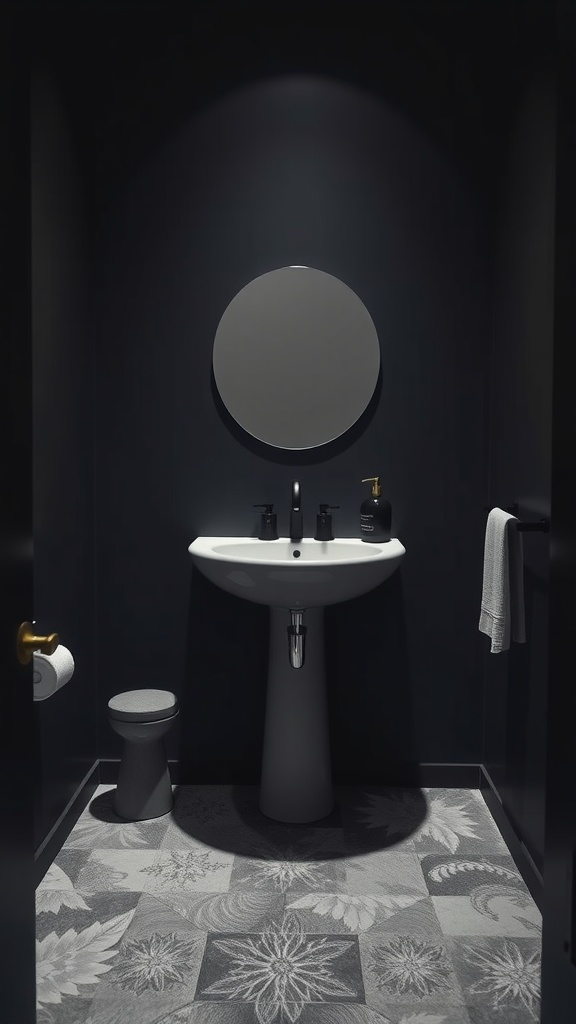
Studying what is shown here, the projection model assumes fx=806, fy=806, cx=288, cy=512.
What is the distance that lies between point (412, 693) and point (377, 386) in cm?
100

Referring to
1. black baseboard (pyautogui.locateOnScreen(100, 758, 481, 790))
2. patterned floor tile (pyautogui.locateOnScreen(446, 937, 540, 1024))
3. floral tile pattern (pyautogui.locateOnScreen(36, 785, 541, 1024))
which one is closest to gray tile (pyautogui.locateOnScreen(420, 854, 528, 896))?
floral tile pattern (pyautogui.locateOnScreen(36, 785, 541, 1024))

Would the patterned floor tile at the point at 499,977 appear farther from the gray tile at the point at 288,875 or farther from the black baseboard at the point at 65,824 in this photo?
the black baseboard at the point at 65,824

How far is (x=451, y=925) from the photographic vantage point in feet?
6.07

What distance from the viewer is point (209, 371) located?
8.48 feet

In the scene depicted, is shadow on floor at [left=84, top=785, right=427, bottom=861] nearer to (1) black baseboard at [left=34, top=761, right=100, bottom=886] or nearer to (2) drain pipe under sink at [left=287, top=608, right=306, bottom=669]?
(1) black baseboard at [left=34, top=761, right=100, bottom=886]

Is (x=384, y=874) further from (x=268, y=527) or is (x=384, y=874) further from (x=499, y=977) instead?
(x=268, y=527)

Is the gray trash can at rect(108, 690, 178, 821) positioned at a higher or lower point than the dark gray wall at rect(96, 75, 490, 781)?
lower

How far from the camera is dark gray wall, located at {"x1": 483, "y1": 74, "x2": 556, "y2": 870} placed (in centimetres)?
195

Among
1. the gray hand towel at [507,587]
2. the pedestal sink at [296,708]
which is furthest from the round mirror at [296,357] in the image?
the gray hand towel at [507,587]

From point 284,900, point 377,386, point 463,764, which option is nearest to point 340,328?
point 377,386

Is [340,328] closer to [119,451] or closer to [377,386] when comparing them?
[377,386]

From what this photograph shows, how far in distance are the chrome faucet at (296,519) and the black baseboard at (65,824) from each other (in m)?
1.00

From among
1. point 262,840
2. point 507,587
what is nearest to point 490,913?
point 262,840

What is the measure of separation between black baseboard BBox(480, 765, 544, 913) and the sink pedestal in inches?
19.8
